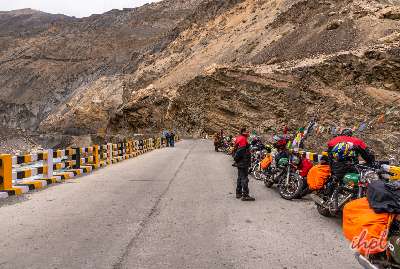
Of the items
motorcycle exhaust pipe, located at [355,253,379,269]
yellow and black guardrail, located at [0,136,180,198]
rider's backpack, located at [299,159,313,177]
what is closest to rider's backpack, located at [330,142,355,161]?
rider's backpack, located at [299,159,313,177]

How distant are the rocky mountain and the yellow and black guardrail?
983 centimetres

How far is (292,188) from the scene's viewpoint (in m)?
10.7

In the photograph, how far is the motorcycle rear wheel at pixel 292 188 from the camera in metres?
10.4

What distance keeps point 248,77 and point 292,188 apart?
155ft

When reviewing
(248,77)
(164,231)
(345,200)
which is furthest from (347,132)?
(248,77)

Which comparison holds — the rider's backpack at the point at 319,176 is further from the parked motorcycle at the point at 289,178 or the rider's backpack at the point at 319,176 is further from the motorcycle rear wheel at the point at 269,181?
the motorcycle rear wheel at the point at 269,181

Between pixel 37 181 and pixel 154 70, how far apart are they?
66.5m

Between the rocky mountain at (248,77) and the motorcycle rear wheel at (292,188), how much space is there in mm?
9295

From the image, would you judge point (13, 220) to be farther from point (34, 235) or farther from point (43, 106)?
point (43, 106)

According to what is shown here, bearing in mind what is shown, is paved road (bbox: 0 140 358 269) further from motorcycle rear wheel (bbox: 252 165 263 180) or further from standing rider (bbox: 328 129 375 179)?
motorcycle rear wheel (bbox: 252 165 263 180)

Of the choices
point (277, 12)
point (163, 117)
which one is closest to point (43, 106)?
point (163, 117)

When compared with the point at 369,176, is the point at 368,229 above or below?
below

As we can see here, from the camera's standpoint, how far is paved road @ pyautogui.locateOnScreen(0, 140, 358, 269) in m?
5.84

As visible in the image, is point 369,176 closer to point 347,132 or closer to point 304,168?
point 347,132
